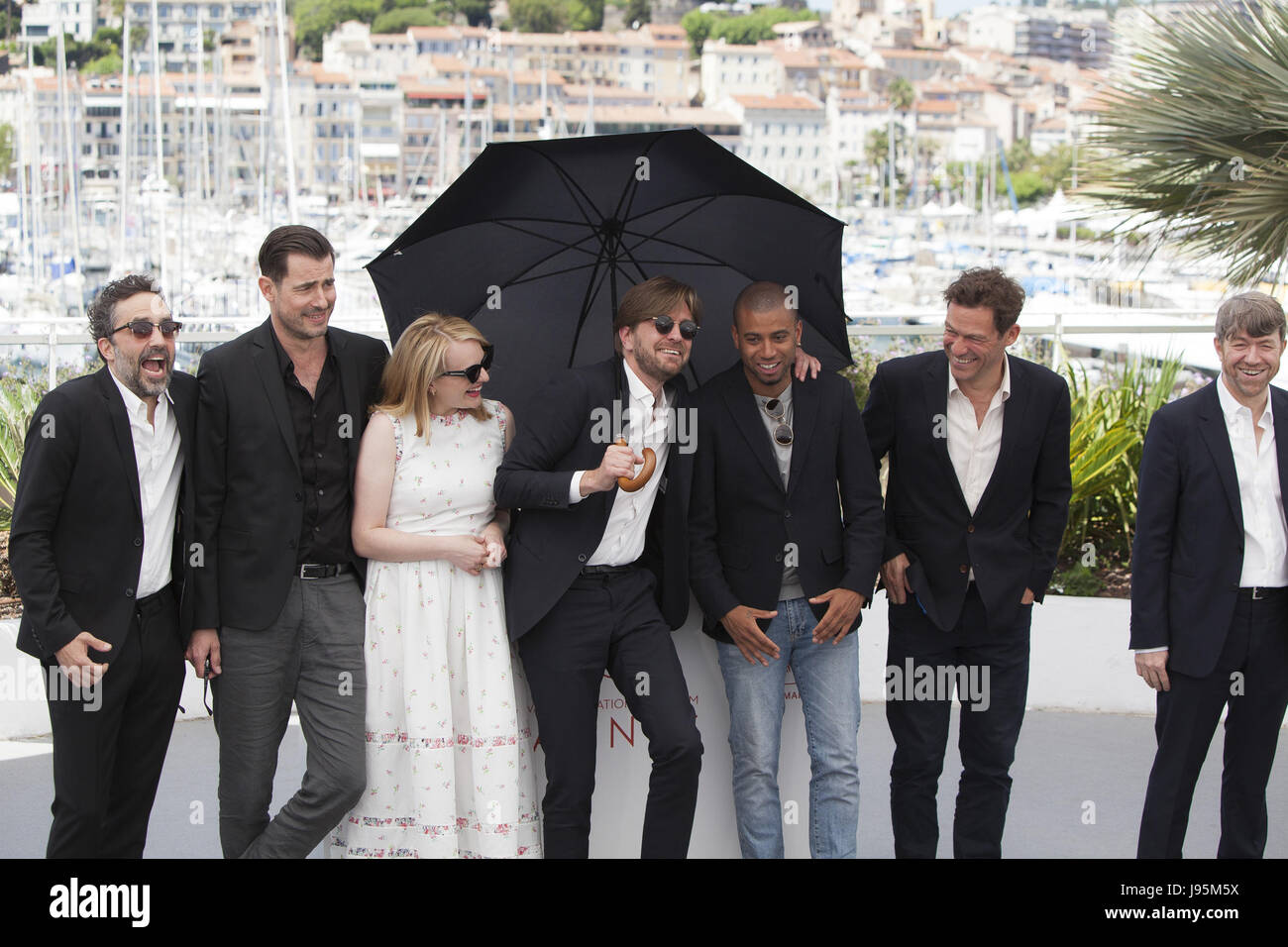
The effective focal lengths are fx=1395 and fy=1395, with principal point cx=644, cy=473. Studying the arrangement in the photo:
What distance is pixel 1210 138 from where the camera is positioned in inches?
291

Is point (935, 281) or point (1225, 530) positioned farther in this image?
point (935, 281)

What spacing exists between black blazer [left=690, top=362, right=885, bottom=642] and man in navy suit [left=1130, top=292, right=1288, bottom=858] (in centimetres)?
82

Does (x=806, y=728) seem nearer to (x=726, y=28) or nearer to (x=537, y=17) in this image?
(x=537, y=17)

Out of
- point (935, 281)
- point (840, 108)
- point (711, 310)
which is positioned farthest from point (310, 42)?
point (711, 310)

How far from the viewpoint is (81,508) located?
11.8 feet

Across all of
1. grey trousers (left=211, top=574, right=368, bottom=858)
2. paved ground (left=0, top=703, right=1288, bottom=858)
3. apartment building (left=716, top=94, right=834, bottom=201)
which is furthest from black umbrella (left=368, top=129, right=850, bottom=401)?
apartment building (left=716, top=94, right=834, bottom=201)

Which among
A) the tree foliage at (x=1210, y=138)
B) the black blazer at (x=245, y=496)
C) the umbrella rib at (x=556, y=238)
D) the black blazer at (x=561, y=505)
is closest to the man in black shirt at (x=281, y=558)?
the black blazer at (x=245, y=496)

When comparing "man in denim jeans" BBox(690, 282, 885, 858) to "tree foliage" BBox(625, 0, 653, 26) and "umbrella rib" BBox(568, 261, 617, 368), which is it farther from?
"tree foliage" BBox(625, 0, 653, 26)

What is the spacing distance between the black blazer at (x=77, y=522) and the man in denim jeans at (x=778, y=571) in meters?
1.54

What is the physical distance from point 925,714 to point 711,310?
1.37 meters

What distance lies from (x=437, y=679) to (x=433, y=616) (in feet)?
0.57

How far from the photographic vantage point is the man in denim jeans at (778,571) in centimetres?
396

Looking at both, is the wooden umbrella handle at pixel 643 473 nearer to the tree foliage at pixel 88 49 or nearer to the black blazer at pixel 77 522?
the black blazer at pixel 77 522

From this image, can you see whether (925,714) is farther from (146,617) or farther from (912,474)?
(146,617)
